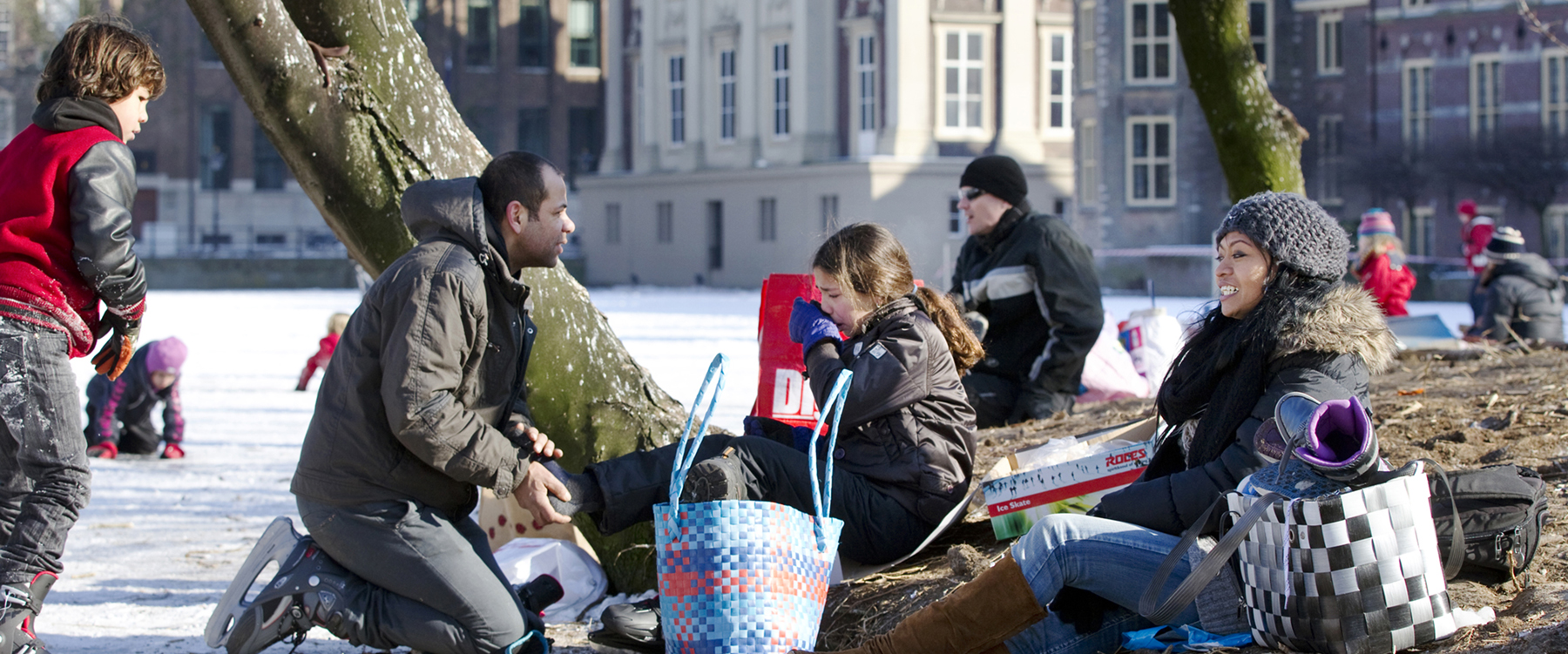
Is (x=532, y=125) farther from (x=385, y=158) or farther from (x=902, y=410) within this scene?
(x=902, y=410)

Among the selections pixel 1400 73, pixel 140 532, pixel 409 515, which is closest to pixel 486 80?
pixel 1400 73

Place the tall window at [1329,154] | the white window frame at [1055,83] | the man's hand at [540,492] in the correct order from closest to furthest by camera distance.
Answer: the man's hand at [540,492] < the tall window at [1329,154] < the white window frame at [1055,83]

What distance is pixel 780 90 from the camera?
3697 centimetres

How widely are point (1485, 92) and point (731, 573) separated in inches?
1306

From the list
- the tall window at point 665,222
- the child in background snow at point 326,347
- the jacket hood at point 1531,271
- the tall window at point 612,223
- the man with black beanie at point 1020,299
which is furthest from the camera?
the tall window at point 612,223

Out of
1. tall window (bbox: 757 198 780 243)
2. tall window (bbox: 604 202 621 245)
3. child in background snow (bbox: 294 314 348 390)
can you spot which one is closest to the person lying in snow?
child in background snow (bbox: 294 314 348 390)

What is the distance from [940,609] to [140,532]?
4672 millimetres

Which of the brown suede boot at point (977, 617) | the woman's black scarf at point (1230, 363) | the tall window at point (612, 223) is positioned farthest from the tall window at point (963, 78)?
the brown suede boot at point (977, 617)

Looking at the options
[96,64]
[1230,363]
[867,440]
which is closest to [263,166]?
[96,64]

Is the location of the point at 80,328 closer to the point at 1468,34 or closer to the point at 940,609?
the point at 940,609

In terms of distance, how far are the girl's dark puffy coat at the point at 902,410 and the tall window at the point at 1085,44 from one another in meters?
31.1

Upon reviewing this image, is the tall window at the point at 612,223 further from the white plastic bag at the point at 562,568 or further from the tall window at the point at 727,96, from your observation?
the white plastic bag at the point at 562,568

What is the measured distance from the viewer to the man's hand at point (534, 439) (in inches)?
154

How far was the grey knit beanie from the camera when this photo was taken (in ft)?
11.9
